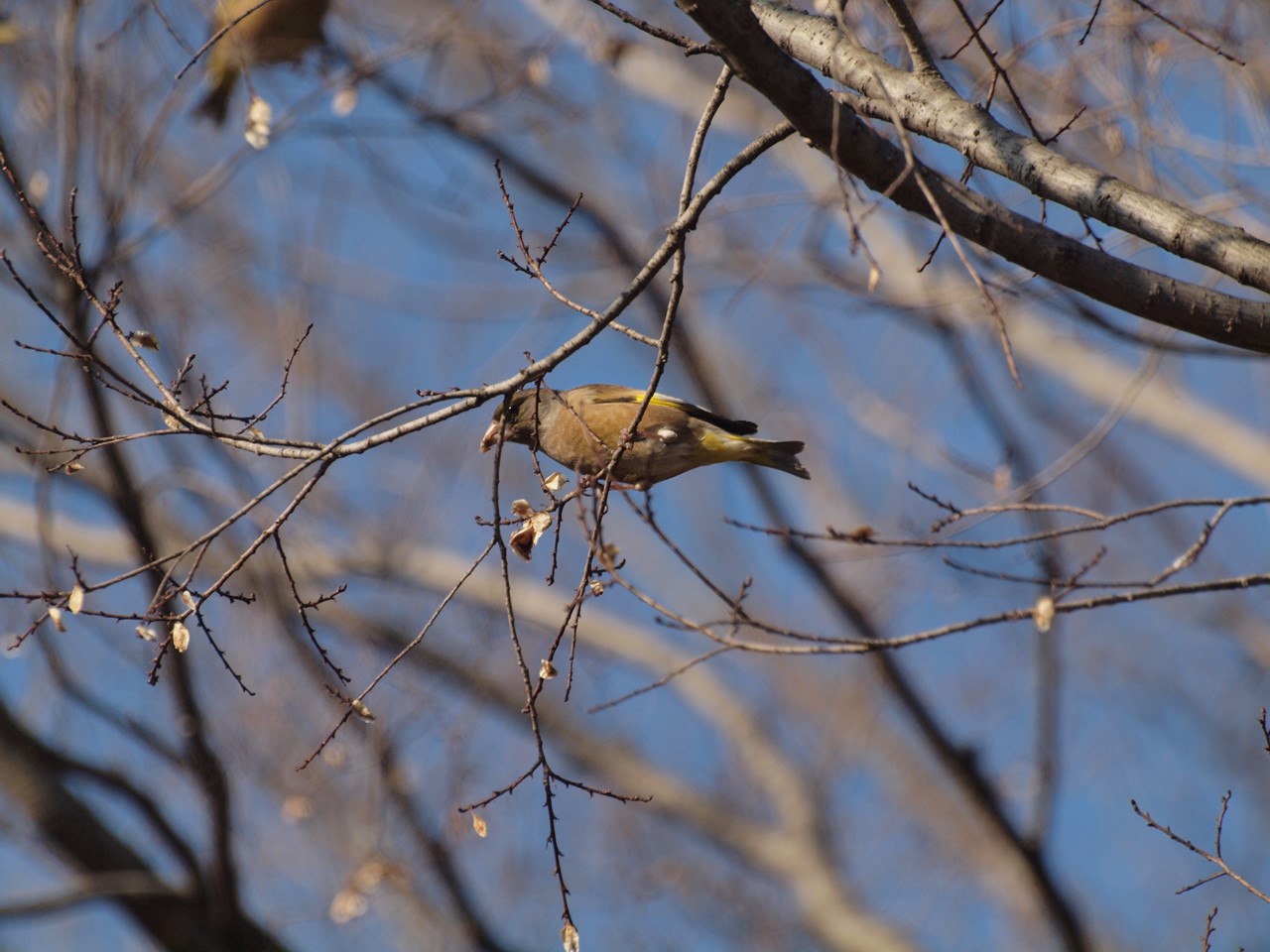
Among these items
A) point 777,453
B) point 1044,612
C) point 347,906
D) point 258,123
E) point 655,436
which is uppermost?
point 258,123

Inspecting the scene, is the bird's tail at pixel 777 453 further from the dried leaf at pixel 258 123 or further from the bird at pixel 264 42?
the bird at pixel 264 42

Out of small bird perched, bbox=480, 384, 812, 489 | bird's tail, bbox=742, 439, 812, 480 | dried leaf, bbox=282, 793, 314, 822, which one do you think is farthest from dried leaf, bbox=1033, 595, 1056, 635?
dried leaf, bbox=282, 793, 314, 822

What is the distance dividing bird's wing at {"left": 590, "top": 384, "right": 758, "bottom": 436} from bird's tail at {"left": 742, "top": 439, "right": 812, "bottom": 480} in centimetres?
7

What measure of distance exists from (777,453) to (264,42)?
306 centimetres

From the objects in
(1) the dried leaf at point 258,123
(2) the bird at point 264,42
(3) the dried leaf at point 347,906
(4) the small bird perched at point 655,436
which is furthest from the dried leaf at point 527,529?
(3) the dried leaf at point 347,906

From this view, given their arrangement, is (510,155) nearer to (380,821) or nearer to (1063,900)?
(380,821)

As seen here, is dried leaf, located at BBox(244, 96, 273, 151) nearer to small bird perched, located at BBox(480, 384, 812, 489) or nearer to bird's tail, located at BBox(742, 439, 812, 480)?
small bird perched, located at BBox(480, 384, 812, 489)

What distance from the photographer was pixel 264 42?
5574 millimetres

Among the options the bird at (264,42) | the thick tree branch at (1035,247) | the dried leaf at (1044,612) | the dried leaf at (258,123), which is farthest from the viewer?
the bird at (264,42)

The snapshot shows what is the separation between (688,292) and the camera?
10070 mm

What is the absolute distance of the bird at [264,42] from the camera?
5.36m

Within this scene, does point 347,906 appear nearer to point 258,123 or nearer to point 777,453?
point 777,453

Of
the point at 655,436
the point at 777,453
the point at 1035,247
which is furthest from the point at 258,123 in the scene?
the point at 1035,247

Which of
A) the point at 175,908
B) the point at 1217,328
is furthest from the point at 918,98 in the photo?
the point at 175,908
